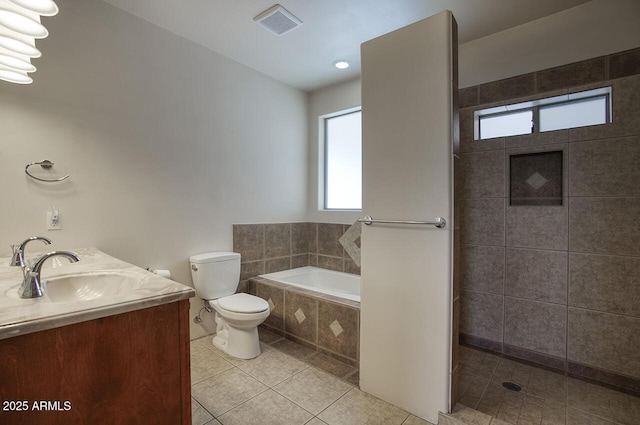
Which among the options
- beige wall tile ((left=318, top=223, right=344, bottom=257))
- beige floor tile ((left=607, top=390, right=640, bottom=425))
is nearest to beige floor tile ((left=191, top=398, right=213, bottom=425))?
beige wall tile ((left=318, top=223, right=344, bottom=257))

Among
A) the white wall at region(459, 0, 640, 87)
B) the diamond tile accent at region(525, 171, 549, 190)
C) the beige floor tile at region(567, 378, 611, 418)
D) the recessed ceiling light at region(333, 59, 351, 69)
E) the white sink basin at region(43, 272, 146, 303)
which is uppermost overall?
the recessed ceiling light at region(333, 59, 351, 69)

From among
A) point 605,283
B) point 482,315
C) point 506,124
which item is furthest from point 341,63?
point 605,283

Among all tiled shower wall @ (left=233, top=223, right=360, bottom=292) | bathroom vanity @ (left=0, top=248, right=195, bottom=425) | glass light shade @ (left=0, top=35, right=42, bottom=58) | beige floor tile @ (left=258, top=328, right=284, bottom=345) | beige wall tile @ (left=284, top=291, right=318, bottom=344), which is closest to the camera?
bathroom vanity @ (left=0, top=248, right=195, bottom=425)

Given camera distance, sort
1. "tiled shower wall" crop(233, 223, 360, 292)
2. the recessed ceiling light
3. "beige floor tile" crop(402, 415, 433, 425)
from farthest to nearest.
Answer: "tiled shower wall" crop(233, 223, 360, 292)
the recessed ceiling light
"beige floor tile" crop(402, 415, 433, 425)

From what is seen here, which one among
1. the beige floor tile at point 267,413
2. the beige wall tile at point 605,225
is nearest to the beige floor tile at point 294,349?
the beige floor tile at point 267,413

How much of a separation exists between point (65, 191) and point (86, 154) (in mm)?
282

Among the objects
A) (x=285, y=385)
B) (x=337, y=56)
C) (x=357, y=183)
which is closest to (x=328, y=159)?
(x=357, y=183)

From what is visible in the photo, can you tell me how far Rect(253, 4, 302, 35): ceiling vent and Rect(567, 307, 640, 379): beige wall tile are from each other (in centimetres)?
287

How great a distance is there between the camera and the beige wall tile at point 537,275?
213cm

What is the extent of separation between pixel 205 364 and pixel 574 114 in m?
3.26

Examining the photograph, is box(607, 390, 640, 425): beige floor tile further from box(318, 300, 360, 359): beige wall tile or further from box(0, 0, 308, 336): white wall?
box(0, 0, 308, 336): white wall

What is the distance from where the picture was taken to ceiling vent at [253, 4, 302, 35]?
2155 mm

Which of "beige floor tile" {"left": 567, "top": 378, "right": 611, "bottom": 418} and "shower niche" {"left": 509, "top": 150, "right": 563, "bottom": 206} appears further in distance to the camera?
"shower niche" {"left": 509, "top": 150, "right": 563, "bottom": 206}

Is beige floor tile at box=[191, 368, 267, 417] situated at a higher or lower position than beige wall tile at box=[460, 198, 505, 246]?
→ lower
